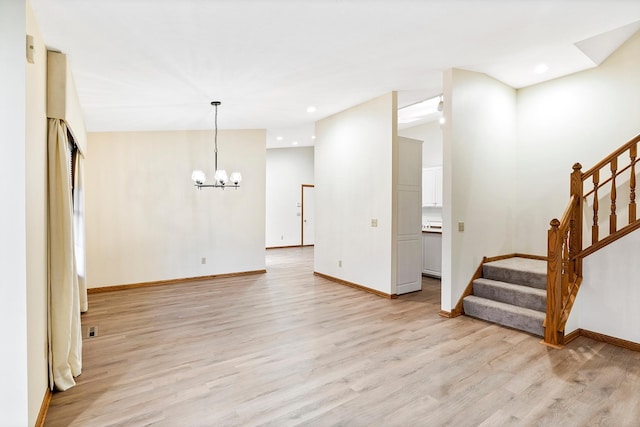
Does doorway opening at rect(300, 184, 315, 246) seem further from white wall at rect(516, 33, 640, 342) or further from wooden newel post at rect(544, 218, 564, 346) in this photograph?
wooden newel post at rect(544, 218, 564, 346)

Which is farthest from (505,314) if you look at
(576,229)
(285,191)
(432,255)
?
(285,191)

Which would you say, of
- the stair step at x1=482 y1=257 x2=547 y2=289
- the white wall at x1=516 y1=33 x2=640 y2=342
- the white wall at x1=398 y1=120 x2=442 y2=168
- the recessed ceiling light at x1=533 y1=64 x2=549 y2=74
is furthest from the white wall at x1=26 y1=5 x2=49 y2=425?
the white wall at x1=398 y1=120 x2=442 y2=168

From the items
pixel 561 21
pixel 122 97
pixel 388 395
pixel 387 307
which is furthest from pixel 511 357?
pixel 122 97

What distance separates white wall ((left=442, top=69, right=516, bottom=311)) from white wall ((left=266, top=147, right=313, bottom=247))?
741 centimetres

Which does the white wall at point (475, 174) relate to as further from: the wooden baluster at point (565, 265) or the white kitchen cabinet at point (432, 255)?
the white kitchen cabinet at point (432, 255)

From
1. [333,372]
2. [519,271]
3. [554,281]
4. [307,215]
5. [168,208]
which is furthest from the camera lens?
[307,215]

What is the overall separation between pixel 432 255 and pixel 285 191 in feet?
20.0

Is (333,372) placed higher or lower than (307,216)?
lower

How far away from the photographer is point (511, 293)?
161 inches

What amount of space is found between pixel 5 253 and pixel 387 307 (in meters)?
3.97

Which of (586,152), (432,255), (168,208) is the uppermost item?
(586,152)

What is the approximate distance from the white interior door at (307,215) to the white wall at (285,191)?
146 millimetres

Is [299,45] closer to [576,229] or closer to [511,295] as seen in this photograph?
[576,229]

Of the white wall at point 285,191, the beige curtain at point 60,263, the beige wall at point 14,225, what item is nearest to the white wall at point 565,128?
the beige curtain at point 60,263
